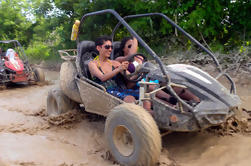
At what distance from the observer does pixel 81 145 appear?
3309 mm

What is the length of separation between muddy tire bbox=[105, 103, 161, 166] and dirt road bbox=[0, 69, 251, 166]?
0.82ft

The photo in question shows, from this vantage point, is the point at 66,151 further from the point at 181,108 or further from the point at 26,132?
the point at 181,108

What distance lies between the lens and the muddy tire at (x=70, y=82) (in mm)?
3645

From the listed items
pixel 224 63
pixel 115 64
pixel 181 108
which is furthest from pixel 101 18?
pixel 181 108

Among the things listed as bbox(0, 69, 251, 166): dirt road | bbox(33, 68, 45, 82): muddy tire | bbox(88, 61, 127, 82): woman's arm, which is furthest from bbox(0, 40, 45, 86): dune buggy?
bbox(88, 61, 127, 82): woman's arm

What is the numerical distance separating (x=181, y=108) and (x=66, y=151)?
4.91 ft

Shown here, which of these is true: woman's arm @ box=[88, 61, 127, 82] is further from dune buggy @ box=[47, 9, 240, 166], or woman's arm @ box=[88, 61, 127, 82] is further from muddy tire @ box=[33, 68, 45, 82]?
muddy tire @ box=[33, 68, 45, 82]

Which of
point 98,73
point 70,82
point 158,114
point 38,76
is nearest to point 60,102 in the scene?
point 70,82

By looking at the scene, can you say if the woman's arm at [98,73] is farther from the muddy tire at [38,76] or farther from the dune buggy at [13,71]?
the muddy tire at [38,76]

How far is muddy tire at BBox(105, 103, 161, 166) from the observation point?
2162 mm

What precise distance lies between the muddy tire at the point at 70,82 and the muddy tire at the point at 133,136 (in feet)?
4.08

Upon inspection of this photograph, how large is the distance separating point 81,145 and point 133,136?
1251mm

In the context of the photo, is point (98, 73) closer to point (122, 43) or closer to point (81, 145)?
point (122, 43)

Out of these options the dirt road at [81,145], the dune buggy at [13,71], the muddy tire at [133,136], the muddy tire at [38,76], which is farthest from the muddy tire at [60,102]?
the muddy tire at [38,76]
